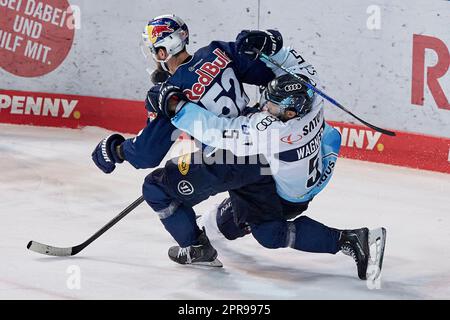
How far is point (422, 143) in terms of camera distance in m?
5.99

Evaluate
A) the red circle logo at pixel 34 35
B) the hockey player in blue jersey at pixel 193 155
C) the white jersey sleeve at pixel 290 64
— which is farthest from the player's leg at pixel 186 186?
the red circle logo at pixel 34 35

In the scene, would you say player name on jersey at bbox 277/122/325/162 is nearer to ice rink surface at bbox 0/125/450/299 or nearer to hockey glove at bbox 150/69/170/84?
ice rink surface at bbox 0/125/450/299

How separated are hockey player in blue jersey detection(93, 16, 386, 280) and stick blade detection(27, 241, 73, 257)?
0.50 m

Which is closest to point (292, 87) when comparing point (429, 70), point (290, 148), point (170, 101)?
point (290, 148)

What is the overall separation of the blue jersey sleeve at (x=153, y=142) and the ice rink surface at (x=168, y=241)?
50 centimetres

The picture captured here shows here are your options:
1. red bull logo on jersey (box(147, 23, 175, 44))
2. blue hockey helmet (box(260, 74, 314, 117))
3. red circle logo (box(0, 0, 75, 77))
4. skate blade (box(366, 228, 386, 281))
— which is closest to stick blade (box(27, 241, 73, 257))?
red bull logo on jersey (box(147, 23, 175, 44))

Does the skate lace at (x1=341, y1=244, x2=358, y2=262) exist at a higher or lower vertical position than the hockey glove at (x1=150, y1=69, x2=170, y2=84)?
lower

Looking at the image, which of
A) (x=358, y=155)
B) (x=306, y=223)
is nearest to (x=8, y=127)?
A: (x=358, y=155)

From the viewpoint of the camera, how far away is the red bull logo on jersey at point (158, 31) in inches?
159

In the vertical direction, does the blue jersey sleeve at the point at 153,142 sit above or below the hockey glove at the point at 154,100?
below

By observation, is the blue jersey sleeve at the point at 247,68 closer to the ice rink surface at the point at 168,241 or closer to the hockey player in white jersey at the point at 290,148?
the hockey player in white jersey at the point at 290,148

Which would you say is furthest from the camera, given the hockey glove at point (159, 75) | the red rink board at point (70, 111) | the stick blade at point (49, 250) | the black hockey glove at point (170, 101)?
the red rink board at point (70, 111)

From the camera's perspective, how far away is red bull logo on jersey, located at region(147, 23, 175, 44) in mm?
4039

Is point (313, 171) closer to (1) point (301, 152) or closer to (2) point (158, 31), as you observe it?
(1) point (301, 152)
